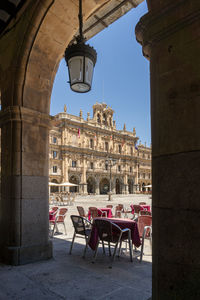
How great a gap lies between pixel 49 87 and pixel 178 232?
→ 377cm

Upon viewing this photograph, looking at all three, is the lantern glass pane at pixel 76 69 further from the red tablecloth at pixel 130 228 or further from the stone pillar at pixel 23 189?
the red tablecloth at pixel 130 228

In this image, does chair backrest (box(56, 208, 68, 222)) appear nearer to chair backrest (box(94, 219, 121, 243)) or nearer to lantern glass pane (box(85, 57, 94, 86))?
chair backrest (box(94, 219, 121, 243))

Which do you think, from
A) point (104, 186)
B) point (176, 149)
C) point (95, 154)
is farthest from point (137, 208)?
point (104, 186)

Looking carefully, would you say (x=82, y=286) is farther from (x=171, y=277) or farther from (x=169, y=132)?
(x=169, y=132)

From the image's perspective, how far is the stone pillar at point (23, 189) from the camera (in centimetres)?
392

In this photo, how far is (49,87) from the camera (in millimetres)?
4469

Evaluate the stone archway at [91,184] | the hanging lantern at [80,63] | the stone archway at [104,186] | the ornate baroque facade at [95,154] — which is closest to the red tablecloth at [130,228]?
the hanging lantern at [80,63]

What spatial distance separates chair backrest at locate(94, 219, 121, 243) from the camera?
4.07m

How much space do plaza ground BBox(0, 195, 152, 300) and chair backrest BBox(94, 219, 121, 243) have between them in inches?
16.5

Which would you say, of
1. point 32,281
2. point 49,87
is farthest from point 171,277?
point 49,87

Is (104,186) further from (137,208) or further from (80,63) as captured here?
(80,63)

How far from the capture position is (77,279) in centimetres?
323

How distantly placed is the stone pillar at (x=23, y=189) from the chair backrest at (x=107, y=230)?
950 mm

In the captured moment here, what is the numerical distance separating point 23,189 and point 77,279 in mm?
1706
